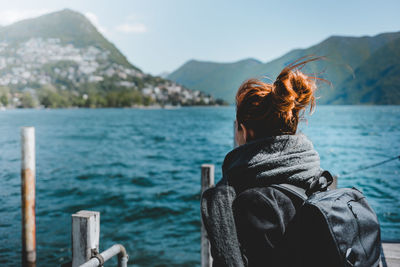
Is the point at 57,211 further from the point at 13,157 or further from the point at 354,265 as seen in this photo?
the point at 13,157

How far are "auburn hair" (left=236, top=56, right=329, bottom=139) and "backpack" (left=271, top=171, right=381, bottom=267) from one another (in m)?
0.32

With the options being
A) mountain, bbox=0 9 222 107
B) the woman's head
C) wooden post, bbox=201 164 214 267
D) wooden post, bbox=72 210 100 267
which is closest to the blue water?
the woman's head

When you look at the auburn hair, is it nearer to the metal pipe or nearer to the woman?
the woman

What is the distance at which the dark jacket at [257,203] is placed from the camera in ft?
5.13

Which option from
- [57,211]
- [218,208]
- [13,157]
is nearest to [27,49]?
[13,157]

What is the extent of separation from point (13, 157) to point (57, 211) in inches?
604

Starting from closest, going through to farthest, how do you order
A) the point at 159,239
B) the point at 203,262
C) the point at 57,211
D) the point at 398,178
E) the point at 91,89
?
the point at 203,262 < the point at 159,239 < the point at 57,211 < the point at 398,178 < the point at 91,89

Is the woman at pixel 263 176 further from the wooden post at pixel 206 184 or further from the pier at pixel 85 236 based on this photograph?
the wooden post at pixel 206 184

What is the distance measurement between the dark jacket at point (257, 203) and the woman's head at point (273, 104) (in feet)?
0.27

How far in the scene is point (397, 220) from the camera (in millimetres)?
12320

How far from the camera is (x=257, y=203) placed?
156 centimetres

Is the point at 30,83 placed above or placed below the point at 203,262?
above

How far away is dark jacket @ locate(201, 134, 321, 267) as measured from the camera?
5.13 feet

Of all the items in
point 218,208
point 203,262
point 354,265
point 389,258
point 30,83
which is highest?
point 30,83
